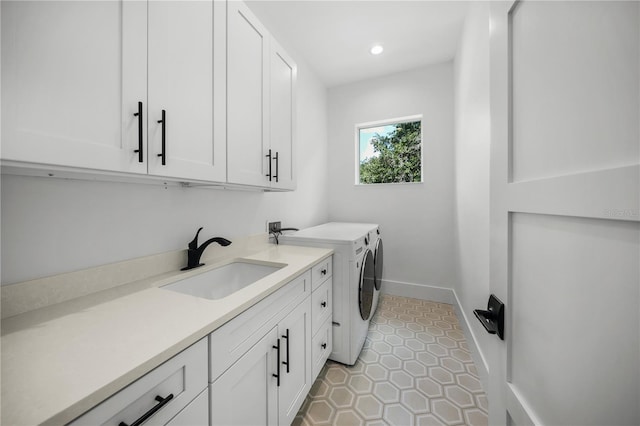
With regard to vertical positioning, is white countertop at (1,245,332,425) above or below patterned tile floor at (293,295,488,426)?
above

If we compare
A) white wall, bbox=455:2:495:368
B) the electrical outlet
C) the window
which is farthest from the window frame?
Answer: the electrical outlet

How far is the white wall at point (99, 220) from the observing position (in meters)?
0.78

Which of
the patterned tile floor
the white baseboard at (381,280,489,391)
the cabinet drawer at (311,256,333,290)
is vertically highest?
the cabinet drawer at (311,256,333,290)

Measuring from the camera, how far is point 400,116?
293 cm

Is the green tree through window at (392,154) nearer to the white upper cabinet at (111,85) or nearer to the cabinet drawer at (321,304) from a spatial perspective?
the cabinet drawer at (321,304)

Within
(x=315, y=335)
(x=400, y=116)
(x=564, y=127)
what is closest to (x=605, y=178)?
(x=564, y=127)

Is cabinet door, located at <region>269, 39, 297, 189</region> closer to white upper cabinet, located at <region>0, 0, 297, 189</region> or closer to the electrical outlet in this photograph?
white upper cabinet, located at <region>0, 0, 297, 189</region>

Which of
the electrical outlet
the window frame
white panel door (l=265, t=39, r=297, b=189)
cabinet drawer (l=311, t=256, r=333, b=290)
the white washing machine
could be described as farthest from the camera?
the window frame

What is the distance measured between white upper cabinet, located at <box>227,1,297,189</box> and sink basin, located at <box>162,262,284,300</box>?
53 centimetres

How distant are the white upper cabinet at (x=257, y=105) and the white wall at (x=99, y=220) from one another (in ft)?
1.16

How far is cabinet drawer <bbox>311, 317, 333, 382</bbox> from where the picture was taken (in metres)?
1.46

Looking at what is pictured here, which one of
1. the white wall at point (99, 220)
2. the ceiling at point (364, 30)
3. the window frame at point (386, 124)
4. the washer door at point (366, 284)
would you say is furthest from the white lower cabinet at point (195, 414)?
the window frame at point (386, 124)

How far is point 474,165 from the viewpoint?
1786mm

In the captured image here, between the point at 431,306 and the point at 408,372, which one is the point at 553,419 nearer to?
the point at 408,372
